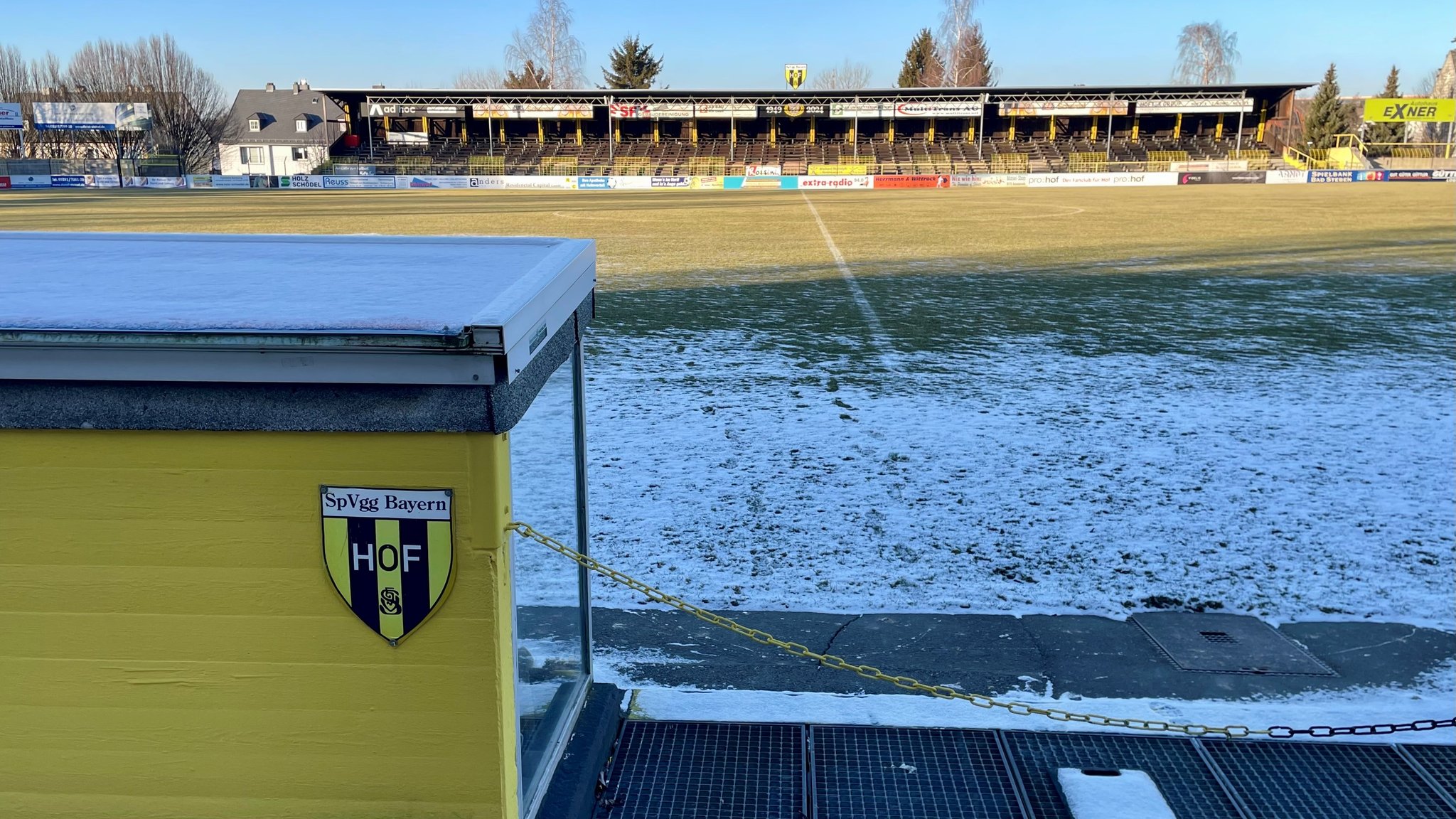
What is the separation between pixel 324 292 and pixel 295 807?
51.3 inches

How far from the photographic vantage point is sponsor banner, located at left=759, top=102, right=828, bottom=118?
6681 cm

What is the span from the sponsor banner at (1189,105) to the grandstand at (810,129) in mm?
91

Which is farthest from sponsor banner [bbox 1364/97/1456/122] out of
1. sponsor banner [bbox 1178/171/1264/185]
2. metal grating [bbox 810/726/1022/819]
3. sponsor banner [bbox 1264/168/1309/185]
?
metal grating [bbox 810/726/1022/819]

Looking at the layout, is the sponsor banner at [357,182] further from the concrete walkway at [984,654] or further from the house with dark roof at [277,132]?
the concrete walkway at [984,654]

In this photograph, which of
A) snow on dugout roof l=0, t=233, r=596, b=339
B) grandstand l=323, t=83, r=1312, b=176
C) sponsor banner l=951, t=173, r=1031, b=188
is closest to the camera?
snow on dugout roof l=0, t=233, r=596, b=339

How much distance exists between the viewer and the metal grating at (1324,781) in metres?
3.25

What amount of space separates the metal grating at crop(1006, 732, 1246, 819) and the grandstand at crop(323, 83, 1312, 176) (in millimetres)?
58705

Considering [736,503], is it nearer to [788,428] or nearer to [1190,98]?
[788,428]

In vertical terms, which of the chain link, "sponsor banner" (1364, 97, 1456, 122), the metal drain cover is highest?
"sponsor banner" (1364, 97, 1456, 122)

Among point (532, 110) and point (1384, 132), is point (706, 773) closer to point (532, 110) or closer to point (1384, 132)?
point (532, 110)

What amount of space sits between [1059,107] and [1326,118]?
23428 mm

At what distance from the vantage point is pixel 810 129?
228 ft

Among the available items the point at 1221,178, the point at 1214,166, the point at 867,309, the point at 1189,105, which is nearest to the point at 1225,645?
the point at 867,309

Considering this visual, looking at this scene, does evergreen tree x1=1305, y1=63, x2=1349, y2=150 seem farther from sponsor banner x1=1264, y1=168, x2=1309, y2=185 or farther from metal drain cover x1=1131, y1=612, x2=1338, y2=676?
metal drain cover x1=1131, y1=612, x2=1338, y2=676
